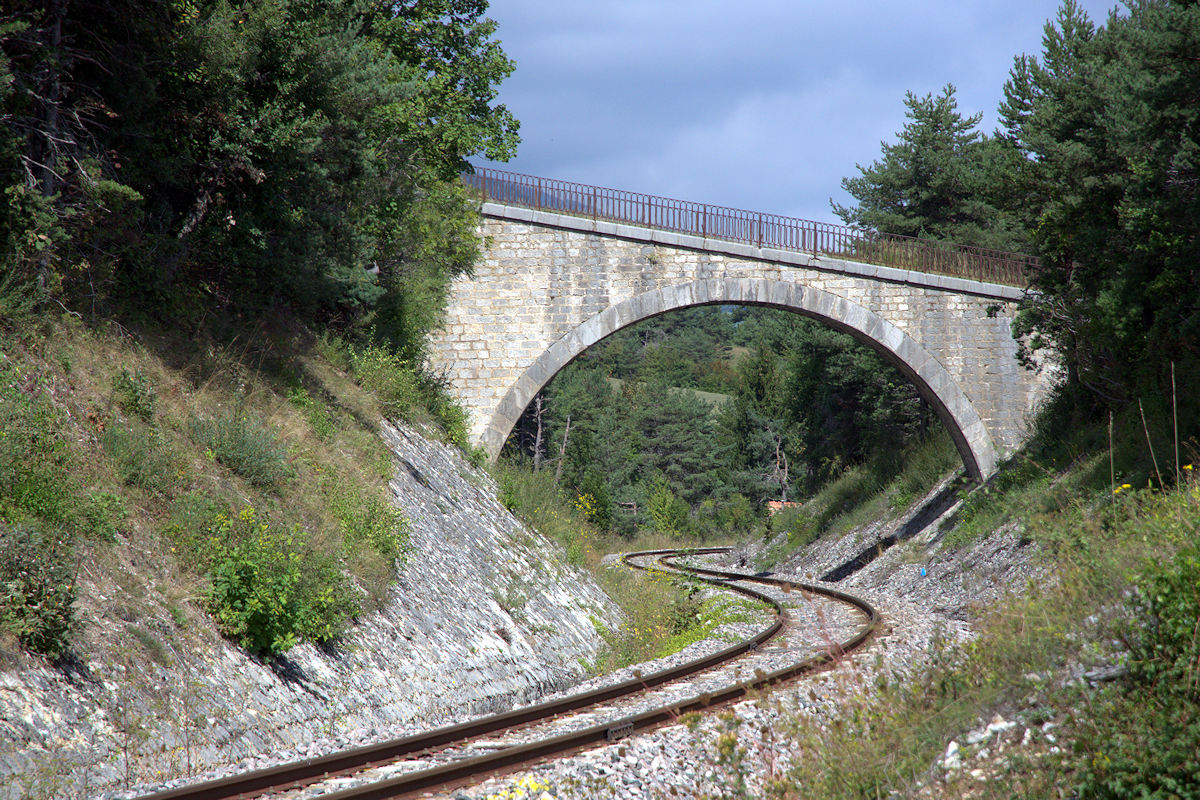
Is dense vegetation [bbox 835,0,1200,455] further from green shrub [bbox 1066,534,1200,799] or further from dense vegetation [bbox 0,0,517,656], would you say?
dense vegetation [bbox 0,0,517,656]

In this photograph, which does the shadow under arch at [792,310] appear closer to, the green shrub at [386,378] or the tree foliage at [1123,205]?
the tree foliage at [1123,205]

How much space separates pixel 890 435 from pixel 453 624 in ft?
75.7

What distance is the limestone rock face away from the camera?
15.7ft

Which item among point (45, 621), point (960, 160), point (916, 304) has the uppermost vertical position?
point (960, 160)

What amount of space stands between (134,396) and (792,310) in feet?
50.0

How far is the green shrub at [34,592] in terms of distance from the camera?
16.5 ft

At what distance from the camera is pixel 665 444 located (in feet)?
189

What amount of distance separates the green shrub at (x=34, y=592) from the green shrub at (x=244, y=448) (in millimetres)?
2759

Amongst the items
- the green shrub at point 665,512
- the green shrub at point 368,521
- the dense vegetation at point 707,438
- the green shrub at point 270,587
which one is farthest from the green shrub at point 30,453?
the green shrub at point 665,512

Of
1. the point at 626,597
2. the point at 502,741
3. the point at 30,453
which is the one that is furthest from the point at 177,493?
the point at 626,597

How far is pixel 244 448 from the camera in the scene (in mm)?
8391

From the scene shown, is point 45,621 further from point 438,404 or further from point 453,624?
point 438,404

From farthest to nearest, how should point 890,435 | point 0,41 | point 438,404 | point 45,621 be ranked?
point 890,435
point 438,404
point 0,41
point 45,621

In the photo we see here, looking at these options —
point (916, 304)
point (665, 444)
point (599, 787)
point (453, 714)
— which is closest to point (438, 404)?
point (453, 714)
